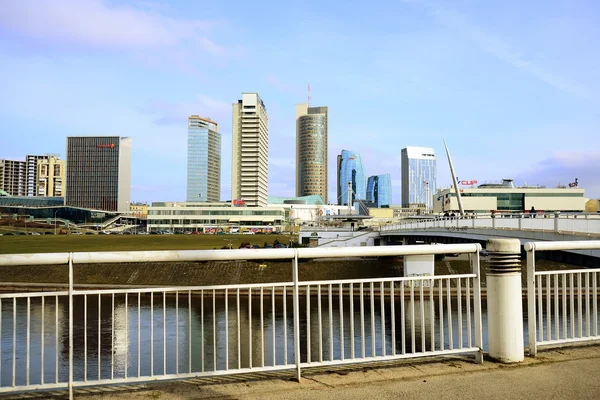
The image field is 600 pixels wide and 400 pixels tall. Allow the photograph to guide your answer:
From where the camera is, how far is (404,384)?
18.3 ft

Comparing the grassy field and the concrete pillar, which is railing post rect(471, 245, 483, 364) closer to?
the concrete pillar

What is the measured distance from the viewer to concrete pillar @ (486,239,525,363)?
636cm

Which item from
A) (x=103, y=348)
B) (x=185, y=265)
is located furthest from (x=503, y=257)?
(x=185, y=265)

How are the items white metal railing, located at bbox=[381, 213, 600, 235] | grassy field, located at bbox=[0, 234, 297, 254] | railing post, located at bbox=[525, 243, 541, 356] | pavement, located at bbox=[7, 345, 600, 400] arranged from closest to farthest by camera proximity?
pavement, located at bbox=[7, 345, 600, 400] < railing post, located at bbox=[525, 243, 541, 356] < white metal railing, located at bbox=[381, 213, 600, 235] < grassy field, located at bbox=[0, 234, 297, 254]

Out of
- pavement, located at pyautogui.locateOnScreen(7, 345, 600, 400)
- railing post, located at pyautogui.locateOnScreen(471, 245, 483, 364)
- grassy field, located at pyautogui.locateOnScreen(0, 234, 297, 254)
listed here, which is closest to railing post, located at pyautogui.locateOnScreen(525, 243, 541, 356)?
pavement, located at pyautogui.locateOnScreen(7, 345, 600, 400)

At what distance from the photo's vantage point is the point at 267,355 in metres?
24.7

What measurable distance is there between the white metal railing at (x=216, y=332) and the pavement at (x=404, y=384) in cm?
16

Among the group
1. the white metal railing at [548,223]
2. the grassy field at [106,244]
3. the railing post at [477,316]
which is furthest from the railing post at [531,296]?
the grassy field at [106,244]

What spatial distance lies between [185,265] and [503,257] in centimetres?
5273

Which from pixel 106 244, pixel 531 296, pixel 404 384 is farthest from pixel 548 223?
pixel 106 244

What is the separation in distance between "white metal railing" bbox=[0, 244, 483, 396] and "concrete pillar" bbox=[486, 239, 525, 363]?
9.0 inches

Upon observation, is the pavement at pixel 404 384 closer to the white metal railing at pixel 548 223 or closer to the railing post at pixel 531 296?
the railing post at pixel 531 296

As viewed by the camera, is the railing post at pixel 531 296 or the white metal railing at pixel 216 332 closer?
the white metal railing at pixel 216 332

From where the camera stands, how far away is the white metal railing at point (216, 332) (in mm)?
5543
